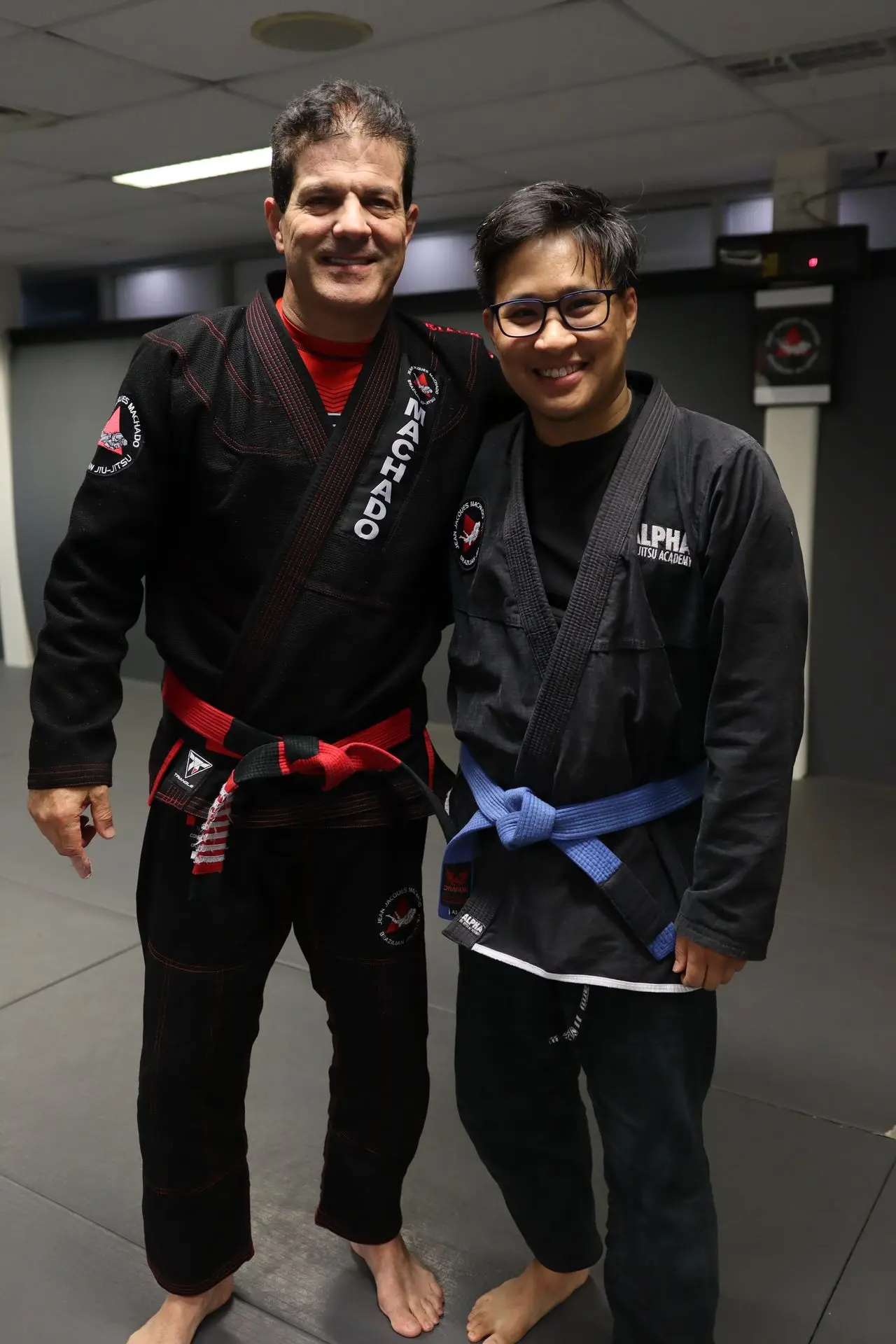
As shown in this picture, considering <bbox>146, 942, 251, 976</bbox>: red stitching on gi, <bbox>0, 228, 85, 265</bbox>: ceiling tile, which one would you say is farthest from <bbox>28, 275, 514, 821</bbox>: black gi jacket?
<bbox>0, 228, 85, 265</bbox>: ceiling tile

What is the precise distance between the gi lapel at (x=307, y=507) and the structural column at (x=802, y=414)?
310cm

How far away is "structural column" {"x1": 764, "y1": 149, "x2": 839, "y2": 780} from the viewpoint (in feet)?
13.7

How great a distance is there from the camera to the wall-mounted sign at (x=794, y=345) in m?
4.25

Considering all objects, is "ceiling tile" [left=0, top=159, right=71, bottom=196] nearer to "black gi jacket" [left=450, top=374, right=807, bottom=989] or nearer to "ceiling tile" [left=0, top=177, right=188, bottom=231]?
"ceiling tile" [left=0, top=177, right=188, bottom=231]

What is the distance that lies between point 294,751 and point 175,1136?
0.59m

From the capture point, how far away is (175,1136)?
5.34ft

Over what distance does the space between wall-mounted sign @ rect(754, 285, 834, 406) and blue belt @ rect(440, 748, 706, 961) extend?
3.31 meters

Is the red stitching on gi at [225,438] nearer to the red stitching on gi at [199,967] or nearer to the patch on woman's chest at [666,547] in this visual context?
the patch on woman's chest at [666,547]

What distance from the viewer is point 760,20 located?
110 inches

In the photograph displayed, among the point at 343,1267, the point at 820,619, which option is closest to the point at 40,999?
the point at 343,1267

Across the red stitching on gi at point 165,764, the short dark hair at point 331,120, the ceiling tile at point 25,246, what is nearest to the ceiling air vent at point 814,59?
the short dark hair at point 331,120

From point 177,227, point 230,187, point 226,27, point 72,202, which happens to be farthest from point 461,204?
point 226,27

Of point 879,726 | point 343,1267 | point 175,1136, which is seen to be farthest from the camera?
point 879,726

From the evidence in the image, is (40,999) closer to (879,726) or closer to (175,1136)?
(175,1136)
